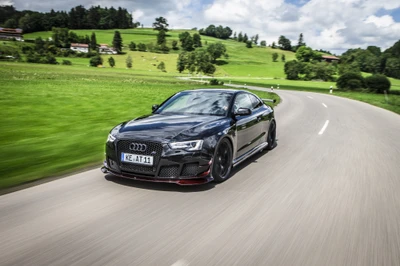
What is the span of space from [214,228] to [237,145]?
251 cm

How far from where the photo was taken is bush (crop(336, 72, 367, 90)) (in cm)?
5184

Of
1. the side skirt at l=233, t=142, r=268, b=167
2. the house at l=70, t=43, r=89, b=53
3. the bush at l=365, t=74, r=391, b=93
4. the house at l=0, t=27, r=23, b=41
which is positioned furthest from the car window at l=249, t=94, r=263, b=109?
the house at l=0, t=27, r=23, b=41

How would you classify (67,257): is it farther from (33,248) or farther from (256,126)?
(256,126)

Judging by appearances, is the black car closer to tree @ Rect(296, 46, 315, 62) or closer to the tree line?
tree @ Rect(296, 46, 315, 62)

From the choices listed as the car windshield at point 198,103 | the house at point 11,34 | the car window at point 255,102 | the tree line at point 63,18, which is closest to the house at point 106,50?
the house at point 11,34

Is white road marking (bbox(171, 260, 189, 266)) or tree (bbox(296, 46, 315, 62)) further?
tree (bbox(296, 46, 315, 62))

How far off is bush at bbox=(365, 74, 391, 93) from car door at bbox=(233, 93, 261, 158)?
150 ft

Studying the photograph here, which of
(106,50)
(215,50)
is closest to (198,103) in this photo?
(106,50)

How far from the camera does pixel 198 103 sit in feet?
21.2

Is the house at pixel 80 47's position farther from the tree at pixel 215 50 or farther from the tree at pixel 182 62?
the tree at pixel 215 50

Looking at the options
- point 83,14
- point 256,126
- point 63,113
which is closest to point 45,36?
point 83,14

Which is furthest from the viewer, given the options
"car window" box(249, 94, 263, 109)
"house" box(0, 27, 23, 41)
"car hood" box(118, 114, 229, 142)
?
"house" box(0, 27, 23, 41)

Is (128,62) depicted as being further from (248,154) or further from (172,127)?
(172,127)

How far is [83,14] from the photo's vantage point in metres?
187
